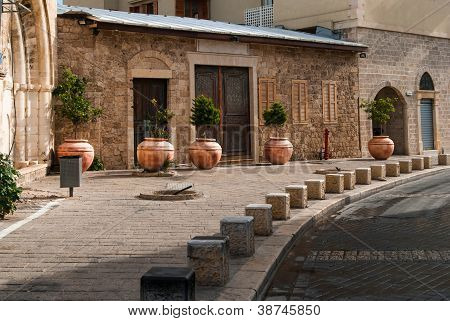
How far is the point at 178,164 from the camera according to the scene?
1587cm

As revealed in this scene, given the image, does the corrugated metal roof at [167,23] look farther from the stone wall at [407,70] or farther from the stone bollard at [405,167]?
the stone bollard at [405,167]

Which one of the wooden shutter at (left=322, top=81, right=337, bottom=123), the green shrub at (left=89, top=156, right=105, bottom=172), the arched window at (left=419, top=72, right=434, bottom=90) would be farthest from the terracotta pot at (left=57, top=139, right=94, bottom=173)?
the arched window at (left=419, top=72, right=434, bottom=90)

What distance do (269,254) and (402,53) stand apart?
17901mm

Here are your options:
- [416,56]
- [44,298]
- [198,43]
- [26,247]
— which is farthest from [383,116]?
[44,298]

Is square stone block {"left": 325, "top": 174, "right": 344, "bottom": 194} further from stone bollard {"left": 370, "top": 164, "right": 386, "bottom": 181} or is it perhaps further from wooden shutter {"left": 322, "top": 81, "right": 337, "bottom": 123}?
wooden shutter {"left": 322, "top": 81, "right": 337, "bottom": 123}

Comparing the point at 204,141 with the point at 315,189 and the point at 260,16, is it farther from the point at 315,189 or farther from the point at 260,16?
the point at 260,16

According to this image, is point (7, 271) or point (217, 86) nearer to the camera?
point (7, 271)

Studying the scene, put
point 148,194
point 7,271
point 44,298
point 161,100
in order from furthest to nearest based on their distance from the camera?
A: point 161,100 → point 148,194 → point 7,271 → point 44,298

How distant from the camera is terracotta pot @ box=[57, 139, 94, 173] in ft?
41.7

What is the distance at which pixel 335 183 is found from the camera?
10414 mm

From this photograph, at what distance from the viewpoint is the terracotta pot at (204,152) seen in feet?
46.5

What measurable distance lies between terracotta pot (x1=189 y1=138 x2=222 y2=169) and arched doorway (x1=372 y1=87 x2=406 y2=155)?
1018cm

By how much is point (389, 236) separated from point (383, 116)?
471 inches
